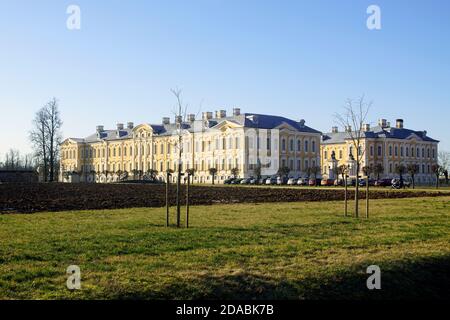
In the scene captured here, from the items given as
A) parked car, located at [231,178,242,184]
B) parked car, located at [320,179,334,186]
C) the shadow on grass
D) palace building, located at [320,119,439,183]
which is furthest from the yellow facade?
the shadow on grass

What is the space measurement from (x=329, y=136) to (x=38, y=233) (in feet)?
281

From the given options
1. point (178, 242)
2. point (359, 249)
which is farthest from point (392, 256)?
point (178, 242)

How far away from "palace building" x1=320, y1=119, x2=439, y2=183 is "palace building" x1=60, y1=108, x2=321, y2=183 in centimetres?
774

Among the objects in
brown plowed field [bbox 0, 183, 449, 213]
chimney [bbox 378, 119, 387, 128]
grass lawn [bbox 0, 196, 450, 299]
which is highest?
chimney [bbox 378, 119, 387, 128]

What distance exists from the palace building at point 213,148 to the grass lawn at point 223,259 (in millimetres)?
50915

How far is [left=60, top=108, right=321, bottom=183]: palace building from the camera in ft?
244

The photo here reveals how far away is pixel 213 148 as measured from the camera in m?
78.1

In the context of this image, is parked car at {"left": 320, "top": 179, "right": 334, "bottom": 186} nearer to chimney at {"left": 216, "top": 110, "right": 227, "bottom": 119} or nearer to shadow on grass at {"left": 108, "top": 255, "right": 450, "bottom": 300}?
chimney at {"left": 216, "top": 110, "right": 227, "bottom": 119}

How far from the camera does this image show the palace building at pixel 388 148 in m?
85.4

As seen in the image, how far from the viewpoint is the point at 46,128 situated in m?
50.6

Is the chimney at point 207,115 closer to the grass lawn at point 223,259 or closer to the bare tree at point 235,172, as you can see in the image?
the bare tree at point 235,172

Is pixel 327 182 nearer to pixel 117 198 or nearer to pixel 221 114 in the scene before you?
pixel 221 114

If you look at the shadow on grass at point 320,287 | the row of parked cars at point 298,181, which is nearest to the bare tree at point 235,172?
the row of parked cars at point 298,181

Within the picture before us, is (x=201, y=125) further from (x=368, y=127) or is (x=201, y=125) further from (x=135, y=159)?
(x=368, y=127)
